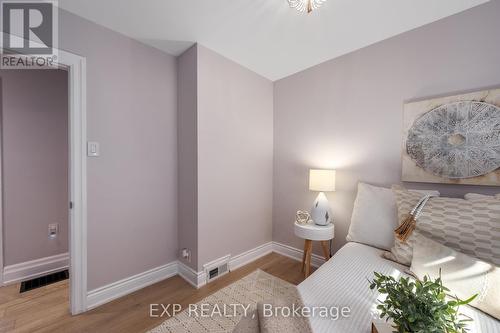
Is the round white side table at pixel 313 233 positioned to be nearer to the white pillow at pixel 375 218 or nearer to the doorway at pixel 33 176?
the white pillow at pixel 375 218

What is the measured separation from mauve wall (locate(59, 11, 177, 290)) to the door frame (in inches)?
1.8

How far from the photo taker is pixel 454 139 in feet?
5.37

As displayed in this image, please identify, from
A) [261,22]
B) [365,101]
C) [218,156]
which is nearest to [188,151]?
[218,156]

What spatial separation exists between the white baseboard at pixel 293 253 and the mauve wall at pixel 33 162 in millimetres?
2590

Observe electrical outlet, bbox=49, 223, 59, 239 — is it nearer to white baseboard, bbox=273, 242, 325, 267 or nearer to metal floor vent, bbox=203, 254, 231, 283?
metal floor vent, bbox=203, 254, 231, 283

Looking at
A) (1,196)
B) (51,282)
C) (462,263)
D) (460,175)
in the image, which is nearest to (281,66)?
(460,175)

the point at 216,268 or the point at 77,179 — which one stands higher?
the point at 77,179

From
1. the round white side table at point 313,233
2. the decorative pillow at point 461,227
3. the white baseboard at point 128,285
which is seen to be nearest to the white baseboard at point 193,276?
the white baseboard at point 128,285

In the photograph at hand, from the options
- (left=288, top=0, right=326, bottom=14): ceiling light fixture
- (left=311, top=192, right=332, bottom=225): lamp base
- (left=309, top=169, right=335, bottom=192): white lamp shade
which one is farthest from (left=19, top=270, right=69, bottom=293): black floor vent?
(left=288, top=0, right=326, bottom=14): ceiling light fixture

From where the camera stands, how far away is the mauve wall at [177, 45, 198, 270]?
6.68 ft

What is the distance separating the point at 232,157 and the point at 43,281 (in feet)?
7.57

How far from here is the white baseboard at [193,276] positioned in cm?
200

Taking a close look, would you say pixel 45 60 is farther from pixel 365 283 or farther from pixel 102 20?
pixel 365 283

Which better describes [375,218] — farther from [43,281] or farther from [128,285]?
[43,281]
